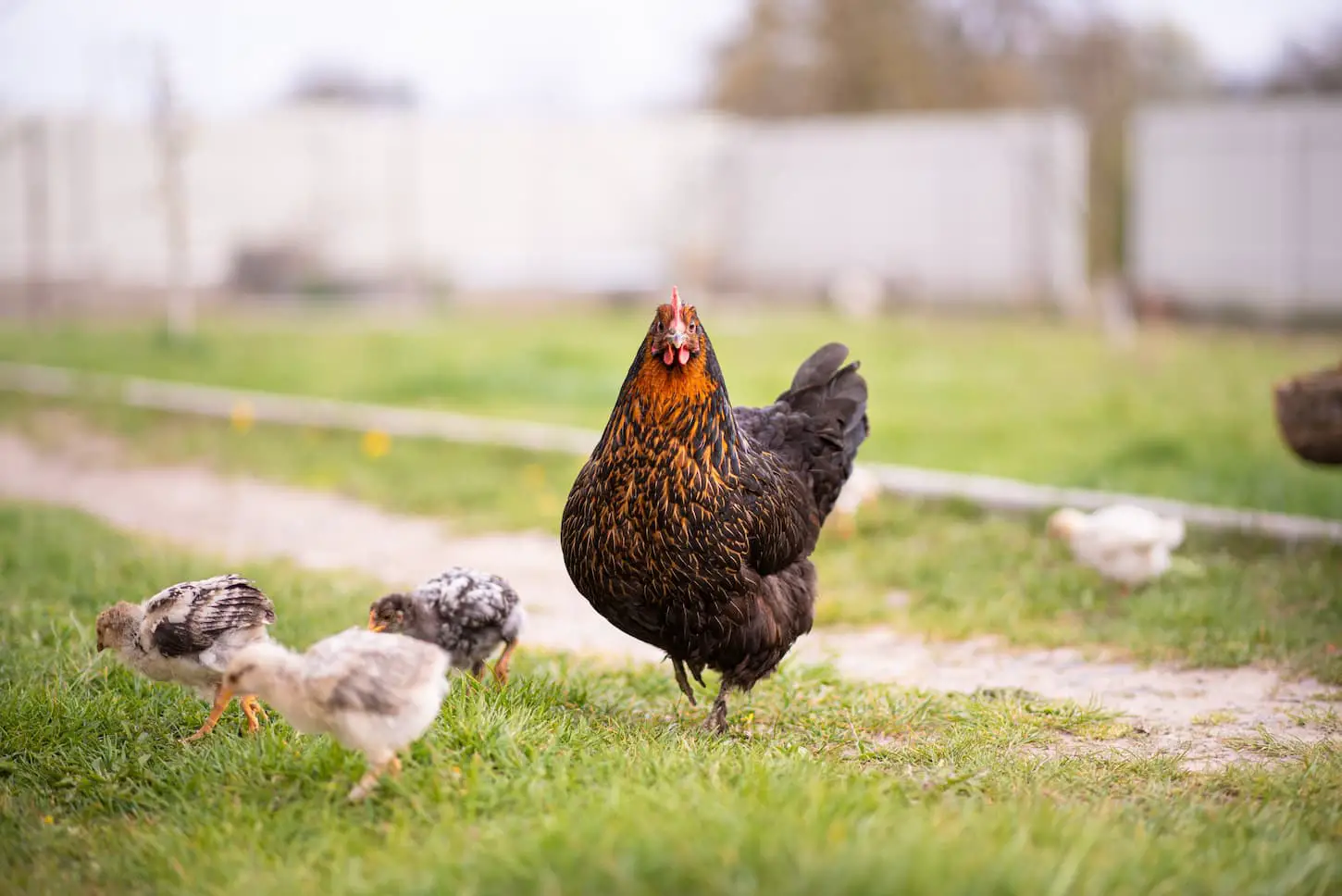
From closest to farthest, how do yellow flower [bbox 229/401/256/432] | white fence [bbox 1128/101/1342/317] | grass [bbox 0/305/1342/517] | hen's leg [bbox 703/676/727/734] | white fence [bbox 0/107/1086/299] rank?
hen's leg [bbox 703/676/727/734], grass [bbox 0/305/1342/517], yellow flower [bbox 229/401/256/432], white fence [bbox 1128/101/1342/317], white fence [bbox 0/107/1086/299]

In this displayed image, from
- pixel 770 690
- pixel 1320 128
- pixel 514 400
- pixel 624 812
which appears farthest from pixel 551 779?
pixel 1320 128

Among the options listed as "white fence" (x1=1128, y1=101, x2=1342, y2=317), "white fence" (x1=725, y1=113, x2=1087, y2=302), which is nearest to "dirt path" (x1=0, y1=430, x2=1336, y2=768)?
"white fence" (x1=1128, y1=101, x2=1342, y2=317)

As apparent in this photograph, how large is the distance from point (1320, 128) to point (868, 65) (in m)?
12.5

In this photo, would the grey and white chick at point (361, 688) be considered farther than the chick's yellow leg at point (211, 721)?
No

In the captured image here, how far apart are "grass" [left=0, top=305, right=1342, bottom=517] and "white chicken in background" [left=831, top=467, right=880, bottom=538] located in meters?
1.35

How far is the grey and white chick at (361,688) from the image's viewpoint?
10.6 ft

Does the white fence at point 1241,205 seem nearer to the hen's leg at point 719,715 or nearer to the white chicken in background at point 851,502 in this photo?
the white chicken in background at point 851,502

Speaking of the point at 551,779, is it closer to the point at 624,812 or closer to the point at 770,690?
the point at 624,812

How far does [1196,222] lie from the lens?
55.9ft

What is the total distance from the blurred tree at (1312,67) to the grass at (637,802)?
21.5m

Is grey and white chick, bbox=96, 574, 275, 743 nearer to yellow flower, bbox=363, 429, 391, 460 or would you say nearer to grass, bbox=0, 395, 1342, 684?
grass, bbox=0, 395, 1342, 684

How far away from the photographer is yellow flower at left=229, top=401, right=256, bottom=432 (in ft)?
33.9

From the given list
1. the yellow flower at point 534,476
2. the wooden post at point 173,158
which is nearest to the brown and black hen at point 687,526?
the yellow flower at point 534,476

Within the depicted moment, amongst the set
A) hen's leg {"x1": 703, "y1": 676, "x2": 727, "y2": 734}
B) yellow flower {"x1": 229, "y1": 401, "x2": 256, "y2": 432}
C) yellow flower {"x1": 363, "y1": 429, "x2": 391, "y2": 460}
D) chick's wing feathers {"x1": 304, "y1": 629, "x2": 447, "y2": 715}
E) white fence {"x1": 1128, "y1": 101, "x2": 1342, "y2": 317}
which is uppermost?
white fence {"x1": 1128, "y1": 101, "x2": 1342, "y2": 317}
